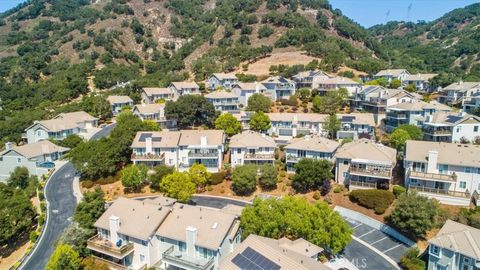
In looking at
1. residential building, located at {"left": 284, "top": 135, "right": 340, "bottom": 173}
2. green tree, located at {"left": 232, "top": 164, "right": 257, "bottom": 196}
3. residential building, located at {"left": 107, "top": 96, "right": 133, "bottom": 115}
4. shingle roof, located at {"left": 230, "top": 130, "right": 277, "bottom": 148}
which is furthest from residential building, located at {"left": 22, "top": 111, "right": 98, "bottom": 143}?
residential building, located at {"left": 284, "top": 135, "right": 340, "bottom": 173}

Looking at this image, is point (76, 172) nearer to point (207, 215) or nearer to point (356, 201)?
point (207, 215)

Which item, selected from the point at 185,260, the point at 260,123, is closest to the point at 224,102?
the point at 260,123

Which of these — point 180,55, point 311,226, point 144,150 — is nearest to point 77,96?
point 180,55

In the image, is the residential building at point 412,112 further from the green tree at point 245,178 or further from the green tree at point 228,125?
the green tree at point 245,178

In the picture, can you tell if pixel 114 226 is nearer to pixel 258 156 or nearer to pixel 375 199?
pixel 258 156

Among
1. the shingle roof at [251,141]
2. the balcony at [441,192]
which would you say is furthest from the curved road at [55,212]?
the balcony at [441,192]

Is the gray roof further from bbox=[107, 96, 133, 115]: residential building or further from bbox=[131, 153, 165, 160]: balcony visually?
bbox=[107, 96, 133, 115]: residential building
